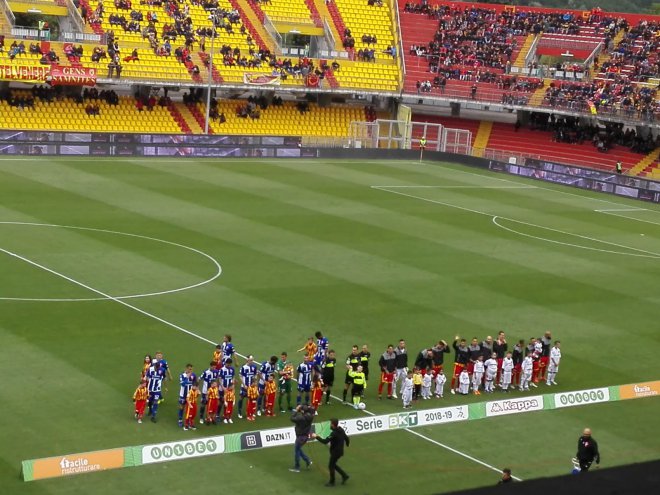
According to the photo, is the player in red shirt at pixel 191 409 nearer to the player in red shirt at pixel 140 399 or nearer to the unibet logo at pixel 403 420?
the player in red shirt at pixel 140 399

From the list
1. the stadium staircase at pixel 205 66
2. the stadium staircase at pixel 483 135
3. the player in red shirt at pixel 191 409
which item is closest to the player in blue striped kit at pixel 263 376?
the player in red shirt at pixel 191 409

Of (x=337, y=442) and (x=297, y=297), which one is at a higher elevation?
(x=337, y=442)

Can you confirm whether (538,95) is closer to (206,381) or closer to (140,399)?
(206,381)

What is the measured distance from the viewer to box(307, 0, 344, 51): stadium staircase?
8412 centimetres

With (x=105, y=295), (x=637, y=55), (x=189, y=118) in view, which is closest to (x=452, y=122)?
(x=637, y=55)

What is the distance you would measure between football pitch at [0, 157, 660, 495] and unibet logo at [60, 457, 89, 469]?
25 cm

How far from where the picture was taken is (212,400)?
24.4 m

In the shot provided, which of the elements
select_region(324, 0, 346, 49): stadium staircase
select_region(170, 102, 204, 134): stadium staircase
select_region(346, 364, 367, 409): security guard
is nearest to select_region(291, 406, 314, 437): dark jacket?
select_region(346, 364, 367, 409): security guard

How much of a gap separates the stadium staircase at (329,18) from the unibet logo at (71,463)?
65.1 meters

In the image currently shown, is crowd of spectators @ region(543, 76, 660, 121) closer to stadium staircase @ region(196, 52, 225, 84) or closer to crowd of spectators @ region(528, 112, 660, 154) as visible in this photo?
crowd of spectators @ region(528, 112, 660, 154)

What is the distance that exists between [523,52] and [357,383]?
63155 millimetres

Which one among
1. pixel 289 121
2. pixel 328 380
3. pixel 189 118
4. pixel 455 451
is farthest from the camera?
pixel 289 121

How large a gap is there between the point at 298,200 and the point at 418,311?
19364 millimetres

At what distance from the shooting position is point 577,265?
144 ft
